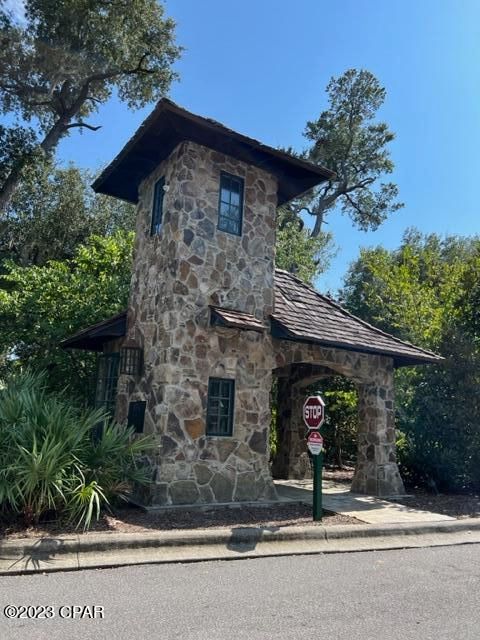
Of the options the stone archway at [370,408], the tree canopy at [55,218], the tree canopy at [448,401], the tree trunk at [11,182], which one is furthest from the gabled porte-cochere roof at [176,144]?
the tree canopy at [55,218]

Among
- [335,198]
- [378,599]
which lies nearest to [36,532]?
[378,599]

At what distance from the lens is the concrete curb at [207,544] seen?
561cm

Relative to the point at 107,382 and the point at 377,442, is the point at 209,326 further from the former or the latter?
the point at 377,442

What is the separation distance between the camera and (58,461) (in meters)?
6.79

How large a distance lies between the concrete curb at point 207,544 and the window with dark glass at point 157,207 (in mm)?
5804

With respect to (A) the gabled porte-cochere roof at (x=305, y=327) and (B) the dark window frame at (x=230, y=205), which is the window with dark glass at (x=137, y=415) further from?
(B) the dark window frame at (x=230, y=205)

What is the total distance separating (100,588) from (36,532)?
1.84 metres

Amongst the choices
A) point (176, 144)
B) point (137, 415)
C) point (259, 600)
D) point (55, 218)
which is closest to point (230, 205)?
point (176, 144)

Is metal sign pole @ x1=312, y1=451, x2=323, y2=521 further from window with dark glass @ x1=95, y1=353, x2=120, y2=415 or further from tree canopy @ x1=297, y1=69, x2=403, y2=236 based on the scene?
tree canopy @ x1=297, y1=69, x2=403, y2=236

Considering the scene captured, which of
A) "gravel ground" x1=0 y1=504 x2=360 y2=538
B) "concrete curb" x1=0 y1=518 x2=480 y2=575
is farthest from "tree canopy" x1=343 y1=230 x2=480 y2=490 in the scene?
"gravel ground" x1=0 y1=504 x2=360 y2=538

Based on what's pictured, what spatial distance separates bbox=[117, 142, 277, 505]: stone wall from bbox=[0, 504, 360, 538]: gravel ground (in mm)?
418

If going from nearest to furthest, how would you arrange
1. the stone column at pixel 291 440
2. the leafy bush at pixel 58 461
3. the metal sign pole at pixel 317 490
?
the leafy bush at pixel 58 461 → the metal sign pole at pixel 317 490 → the stone column at pixel 291 440

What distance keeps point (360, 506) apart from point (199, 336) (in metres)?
4.34

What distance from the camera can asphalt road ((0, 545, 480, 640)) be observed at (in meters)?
4.06
